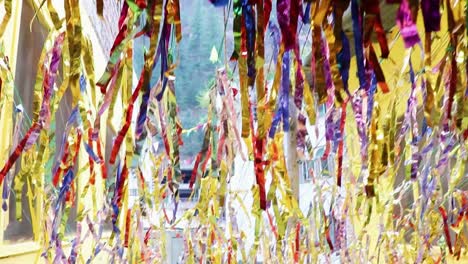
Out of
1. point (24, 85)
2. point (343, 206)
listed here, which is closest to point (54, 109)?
point (343, 206)

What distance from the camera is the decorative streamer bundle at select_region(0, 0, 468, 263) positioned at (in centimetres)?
38

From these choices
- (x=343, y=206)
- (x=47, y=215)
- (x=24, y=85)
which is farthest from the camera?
(x=24, y=85)

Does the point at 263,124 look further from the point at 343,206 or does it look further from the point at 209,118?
the point at 343,206

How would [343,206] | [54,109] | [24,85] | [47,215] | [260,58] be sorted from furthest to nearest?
1. [24,85]
2. [343,206]
3. [47,215]
4. [54,109]
5. [260,58]

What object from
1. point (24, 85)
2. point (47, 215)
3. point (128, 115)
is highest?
point (24, 85)

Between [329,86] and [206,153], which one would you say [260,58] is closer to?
[329,86]

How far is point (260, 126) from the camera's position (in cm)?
41

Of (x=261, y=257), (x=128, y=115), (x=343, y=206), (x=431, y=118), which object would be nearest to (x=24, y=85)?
(x=261, y=257)

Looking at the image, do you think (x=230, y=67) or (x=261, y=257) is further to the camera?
(x=261, y=257)

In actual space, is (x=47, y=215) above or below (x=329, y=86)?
below

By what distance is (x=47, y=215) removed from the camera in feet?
2.46

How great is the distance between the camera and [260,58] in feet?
1.26

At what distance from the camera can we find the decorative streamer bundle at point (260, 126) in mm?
382

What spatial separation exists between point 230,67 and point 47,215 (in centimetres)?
39
